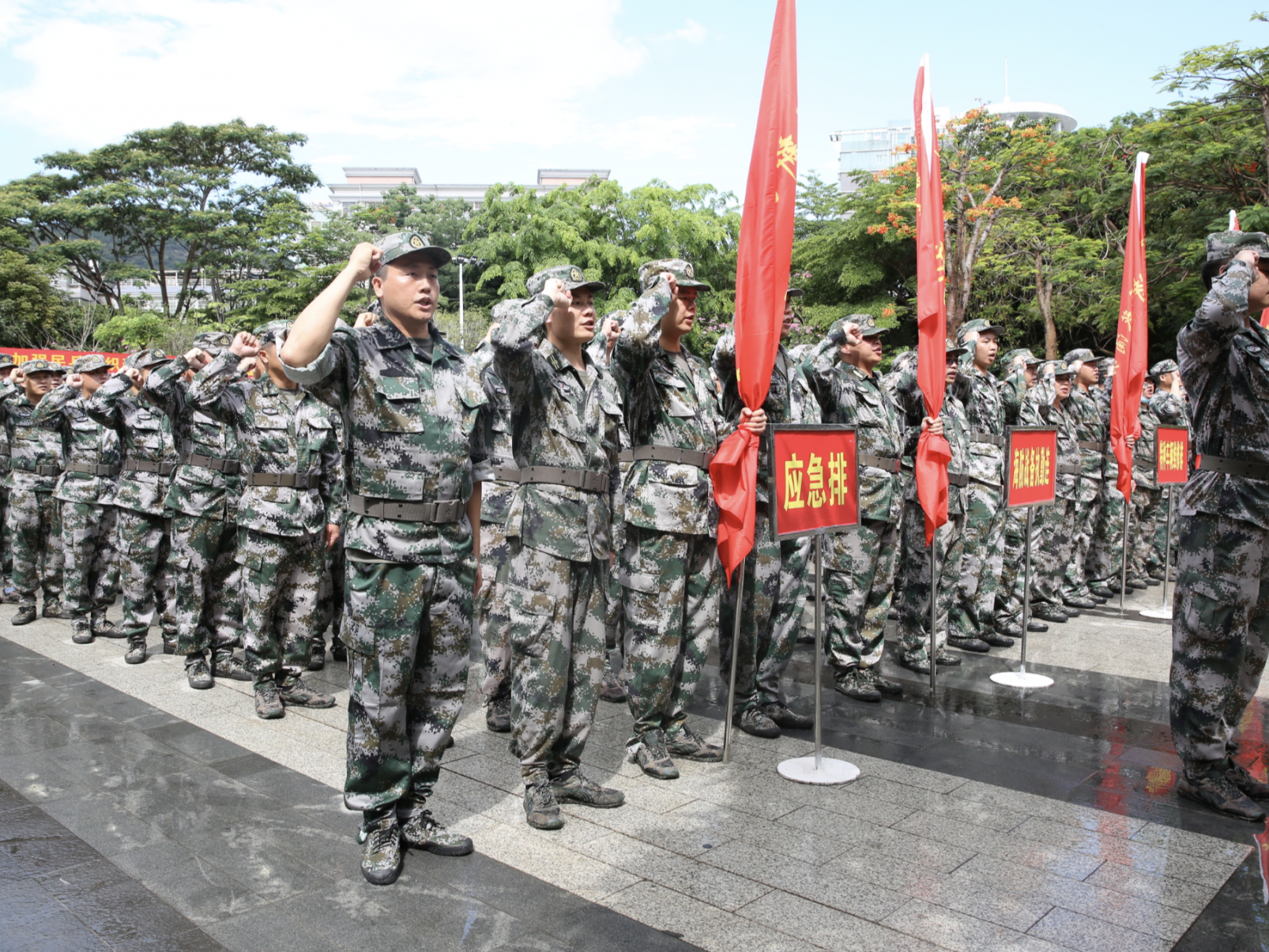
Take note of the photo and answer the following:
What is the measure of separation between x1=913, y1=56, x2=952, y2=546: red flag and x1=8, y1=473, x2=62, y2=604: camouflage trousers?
7260 mm

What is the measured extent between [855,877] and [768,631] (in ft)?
6.47

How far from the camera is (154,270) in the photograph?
130 feet

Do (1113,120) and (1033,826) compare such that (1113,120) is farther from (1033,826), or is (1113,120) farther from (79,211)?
(79,211)

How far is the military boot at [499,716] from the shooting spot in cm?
514

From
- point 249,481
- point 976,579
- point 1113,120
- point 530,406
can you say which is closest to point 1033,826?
point 530,406

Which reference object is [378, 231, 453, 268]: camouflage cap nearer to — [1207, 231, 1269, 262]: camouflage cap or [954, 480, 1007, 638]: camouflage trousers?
[1207, 231, 1269, 262]: camouflage cap

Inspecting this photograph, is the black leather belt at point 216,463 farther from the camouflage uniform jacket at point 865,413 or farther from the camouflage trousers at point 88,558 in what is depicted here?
the camouflage uniform jacket at point 865,413

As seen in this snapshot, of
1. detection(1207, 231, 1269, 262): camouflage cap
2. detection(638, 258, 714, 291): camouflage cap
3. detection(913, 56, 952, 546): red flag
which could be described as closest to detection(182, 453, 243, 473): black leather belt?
detection(638, 258, 714, 291): camouflage cap

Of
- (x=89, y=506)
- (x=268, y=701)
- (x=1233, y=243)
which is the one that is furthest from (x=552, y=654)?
(x=89, y=506)

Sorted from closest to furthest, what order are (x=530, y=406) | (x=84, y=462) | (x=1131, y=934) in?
(x=1131, y=934), (x=530, y=406), (x=84, y=462)

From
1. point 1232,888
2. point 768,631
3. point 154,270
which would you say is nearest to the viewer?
point 1232,888

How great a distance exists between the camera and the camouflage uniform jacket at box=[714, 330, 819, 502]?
5.07 m

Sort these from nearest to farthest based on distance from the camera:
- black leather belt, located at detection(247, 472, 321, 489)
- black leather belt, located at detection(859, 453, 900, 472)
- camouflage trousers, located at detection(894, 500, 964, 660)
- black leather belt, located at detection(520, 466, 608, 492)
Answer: black leather belt, located at detection(520, 466, 608, 492) < black leather belt, located at detection(247, 472, 321, 489) < black leather belt, located at detection(859, 453, 900, 472) < camouflage trousers, located at detection(894, 500, 964, 660)

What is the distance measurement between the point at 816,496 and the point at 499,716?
210cm
